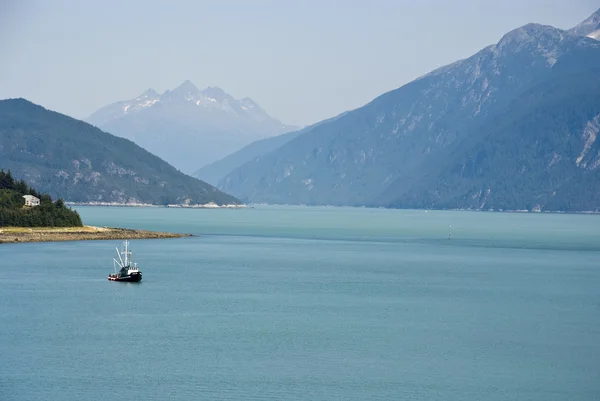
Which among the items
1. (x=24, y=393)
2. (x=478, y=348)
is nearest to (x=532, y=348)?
(x=478, y=348)

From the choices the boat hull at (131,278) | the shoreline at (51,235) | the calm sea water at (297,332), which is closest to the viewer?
the calm sea water at (297,332)

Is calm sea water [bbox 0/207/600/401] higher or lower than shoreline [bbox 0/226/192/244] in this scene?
lower

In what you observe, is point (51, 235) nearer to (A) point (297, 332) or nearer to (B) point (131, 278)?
(B) point (131, 278)

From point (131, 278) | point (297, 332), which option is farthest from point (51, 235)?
point (297, 332)

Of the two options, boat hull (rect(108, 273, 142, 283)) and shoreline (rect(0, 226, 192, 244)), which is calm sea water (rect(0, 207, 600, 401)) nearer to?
boat hull (rect(108, 273, 142, 283))

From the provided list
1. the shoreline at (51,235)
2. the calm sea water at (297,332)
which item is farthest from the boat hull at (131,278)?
the shoreline at (51,235)

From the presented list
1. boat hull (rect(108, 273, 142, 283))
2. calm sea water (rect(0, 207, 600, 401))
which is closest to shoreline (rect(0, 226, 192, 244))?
calm sea water (rect(0, 207, 600, 401))

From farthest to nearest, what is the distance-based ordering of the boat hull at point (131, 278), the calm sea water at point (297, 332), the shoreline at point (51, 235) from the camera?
the shoreline at point (51, 235) → the boat hull at point (131, 278) → the calm sea water at point (297, 332)

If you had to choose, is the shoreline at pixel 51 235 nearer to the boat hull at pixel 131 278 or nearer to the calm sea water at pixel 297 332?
the calm sea water at pixel 297 332

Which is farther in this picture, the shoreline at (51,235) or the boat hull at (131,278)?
the shoreline at (51,235)
